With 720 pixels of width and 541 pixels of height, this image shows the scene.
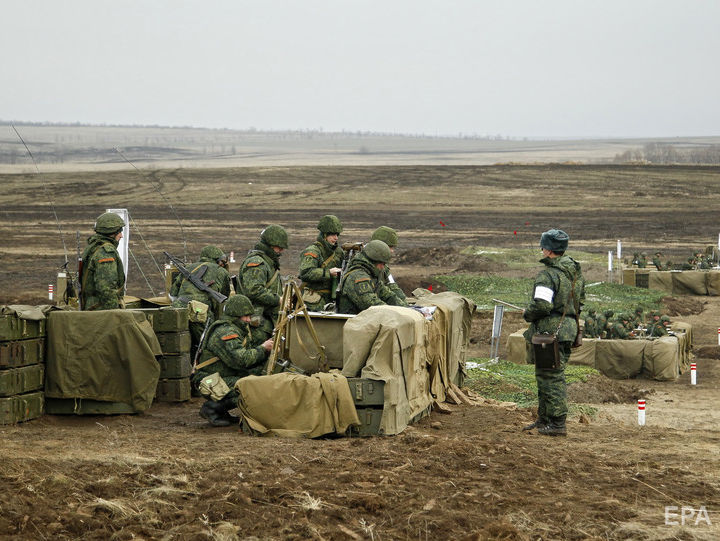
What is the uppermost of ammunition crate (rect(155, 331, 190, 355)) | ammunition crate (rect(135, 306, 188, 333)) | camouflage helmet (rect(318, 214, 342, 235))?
camouflage helmet (rect(318, 214, 342, 235))

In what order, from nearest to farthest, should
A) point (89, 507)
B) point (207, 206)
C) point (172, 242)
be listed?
point (89, 507)
point (172, 242)
point (207, 206)

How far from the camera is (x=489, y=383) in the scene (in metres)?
14.5

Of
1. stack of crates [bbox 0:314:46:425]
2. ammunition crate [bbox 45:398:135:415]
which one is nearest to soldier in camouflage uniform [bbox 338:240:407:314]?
ammunition crate [bbox 45:398:135:415]

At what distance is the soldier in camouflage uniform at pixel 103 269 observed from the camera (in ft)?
38.0

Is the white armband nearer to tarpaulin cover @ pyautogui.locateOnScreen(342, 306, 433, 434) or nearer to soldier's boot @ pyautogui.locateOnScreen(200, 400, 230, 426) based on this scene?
tarpaulin cover @ pyautogui.locateOnScreen(342, 306, 433, 434)

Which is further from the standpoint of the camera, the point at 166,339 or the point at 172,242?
the point at 172,242

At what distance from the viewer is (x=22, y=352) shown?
10375mm

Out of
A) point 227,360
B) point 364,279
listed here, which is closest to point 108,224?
point 227,360

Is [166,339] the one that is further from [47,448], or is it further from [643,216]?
[643,216]

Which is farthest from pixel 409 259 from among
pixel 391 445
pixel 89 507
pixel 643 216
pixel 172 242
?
pixel 89 507

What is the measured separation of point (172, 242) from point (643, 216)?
21.7 metres

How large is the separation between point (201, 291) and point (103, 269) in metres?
1.54

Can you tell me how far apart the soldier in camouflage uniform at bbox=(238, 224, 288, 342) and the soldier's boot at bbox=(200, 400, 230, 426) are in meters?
1.07

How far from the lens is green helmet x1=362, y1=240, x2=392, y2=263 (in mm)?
11500
